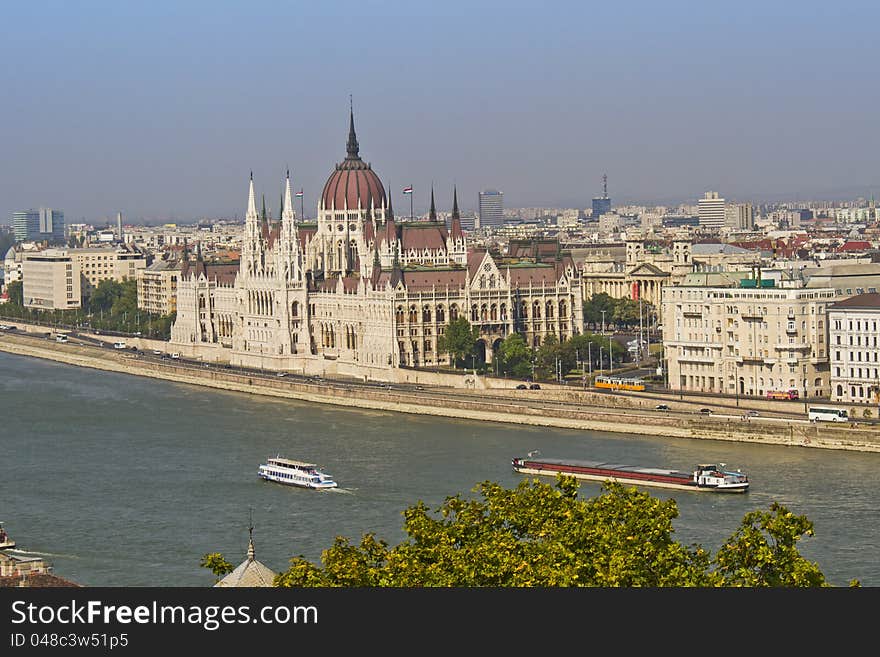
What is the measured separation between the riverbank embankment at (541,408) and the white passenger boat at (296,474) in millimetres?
8951

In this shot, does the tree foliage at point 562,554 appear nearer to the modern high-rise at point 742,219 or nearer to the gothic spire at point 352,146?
the gothic spire at point 352,146

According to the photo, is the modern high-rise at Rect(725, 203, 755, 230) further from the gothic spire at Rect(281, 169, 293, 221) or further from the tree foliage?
the tree foliage

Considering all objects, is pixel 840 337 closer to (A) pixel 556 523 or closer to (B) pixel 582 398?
(B) pixel 582 398

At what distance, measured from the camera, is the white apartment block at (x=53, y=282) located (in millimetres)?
91188

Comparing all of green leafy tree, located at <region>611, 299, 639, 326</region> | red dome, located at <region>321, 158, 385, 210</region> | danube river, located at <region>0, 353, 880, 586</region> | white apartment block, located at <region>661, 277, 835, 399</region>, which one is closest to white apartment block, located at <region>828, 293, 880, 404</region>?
white apartment block, located at <region>661, 277, 835, 399</region>

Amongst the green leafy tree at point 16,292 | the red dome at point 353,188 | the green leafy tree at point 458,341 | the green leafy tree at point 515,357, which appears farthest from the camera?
the green leafy tree at point 16,292

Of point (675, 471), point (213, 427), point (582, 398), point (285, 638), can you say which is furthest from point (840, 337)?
point (285, 638)

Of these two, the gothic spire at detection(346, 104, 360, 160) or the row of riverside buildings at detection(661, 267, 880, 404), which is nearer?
the row of riverside buildings at detection(661, 267, 880, 404)

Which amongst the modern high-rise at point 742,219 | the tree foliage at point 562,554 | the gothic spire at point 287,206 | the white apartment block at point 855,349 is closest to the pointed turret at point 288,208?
the gothic spire at point 287,206

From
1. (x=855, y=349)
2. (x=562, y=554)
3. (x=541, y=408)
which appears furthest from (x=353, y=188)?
(x=562, y=554)

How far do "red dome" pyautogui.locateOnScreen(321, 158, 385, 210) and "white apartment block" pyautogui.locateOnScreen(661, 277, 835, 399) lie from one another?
21088 mm

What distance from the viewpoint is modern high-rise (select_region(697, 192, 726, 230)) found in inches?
6235

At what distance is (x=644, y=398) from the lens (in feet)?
143

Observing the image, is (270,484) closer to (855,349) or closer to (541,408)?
(541,408)
